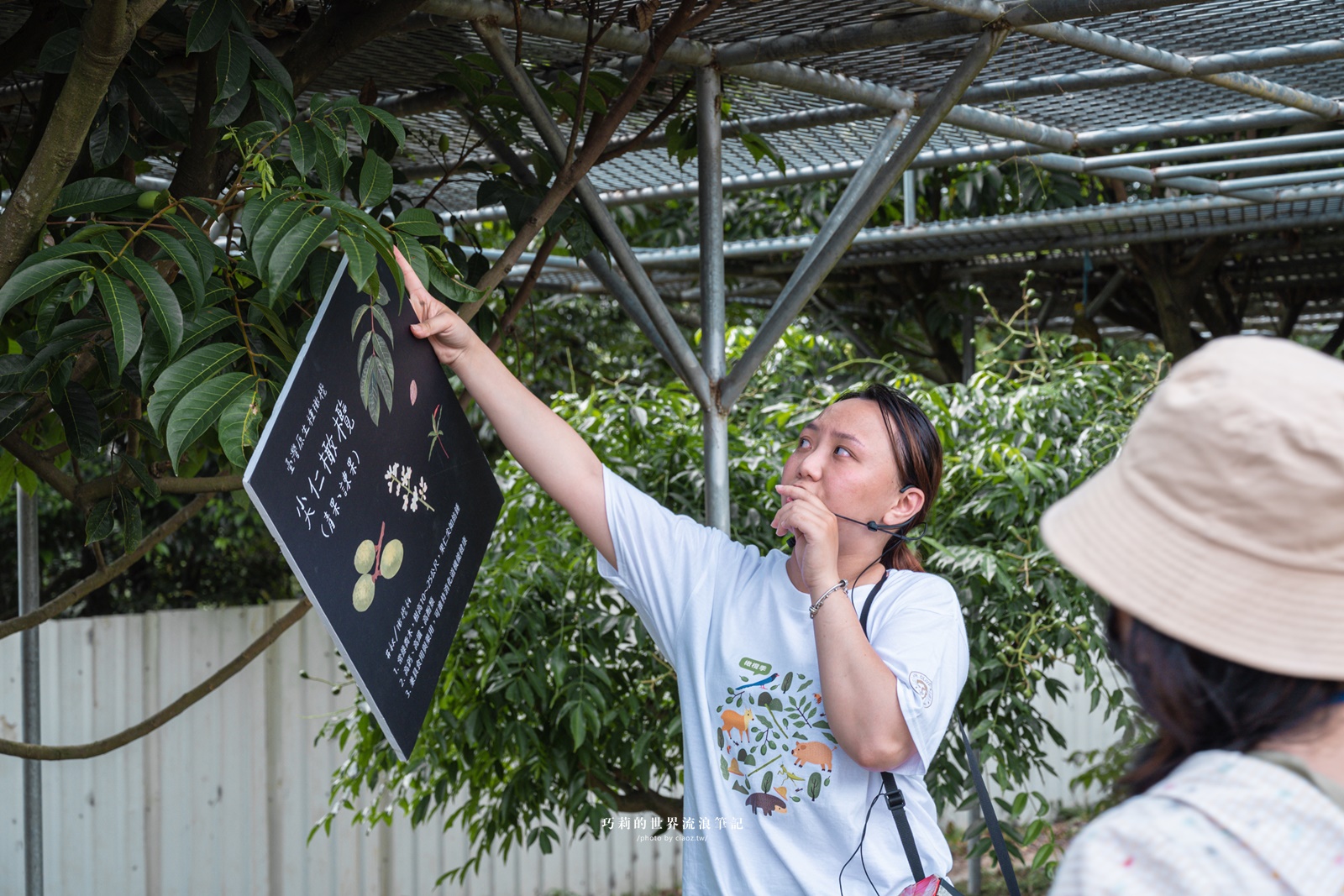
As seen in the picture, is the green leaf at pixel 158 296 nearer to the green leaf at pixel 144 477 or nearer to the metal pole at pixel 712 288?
the green leaf at pixel 144 477

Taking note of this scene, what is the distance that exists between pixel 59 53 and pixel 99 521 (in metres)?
0.62

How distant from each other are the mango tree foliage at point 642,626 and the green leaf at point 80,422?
128 centimetres

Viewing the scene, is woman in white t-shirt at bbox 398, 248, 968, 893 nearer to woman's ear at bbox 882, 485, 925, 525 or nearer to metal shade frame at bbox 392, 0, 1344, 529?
woman's ear at bbox 882, 485, 925, 525

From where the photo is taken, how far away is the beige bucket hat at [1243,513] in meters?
0.74

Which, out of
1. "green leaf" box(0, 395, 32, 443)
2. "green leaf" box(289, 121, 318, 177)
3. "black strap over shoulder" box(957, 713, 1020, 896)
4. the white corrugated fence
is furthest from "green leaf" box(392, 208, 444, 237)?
the white corrugated fence

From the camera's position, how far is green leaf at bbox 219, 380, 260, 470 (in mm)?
1287

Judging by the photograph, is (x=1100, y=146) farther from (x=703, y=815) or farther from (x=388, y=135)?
(x=703, y=815)

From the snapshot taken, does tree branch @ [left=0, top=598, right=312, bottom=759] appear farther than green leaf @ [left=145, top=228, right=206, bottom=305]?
Yes

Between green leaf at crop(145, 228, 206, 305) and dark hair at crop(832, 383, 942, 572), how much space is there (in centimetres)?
91

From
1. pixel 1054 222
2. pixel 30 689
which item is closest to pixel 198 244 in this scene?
pixel 30 689

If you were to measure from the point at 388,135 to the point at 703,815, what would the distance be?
1.17m

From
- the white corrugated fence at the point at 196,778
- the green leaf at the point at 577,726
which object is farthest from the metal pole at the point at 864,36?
the white corrugated fence at the point at 196,778

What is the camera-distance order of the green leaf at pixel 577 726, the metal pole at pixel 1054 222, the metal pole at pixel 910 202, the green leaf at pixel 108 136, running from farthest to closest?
the metal pole at pixel 910 202 → the metal pole at pixel 1054 222 → the green leaf at pixel 577 726 → the green leaf at pixel 108 136

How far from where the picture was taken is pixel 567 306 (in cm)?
703
